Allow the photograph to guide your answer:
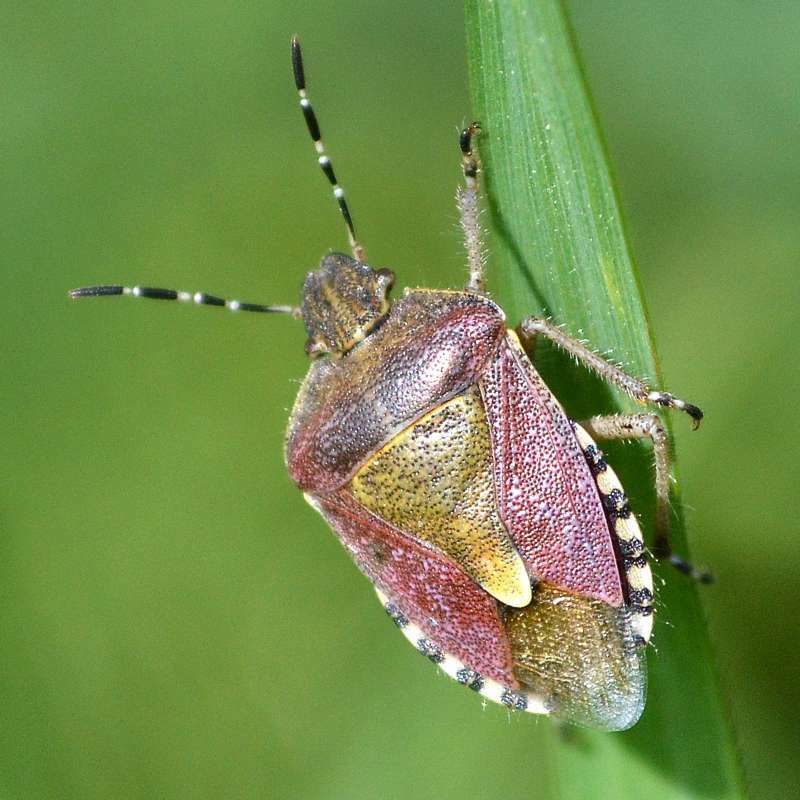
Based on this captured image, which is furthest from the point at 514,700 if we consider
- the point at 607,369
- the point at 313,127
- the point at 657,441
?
the point at 313,127

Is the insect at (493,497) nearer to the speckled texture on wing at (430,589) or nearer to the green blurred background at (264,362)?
→ the speckled texture on wing at (430,589)

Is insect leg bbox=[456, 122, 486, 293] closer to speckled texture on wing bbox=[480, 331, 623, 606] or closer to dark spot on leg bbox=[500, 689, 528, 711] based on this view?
speckled texture on wing bbox=[480, 331, 623, 606]

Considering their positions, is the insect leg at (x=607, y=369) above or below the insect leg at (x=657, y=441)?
above

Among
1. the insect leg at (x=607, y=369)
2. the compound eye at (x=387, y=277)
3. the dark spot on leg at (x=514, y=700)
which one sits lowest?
the dark spot on leg at (x=514, y=700)

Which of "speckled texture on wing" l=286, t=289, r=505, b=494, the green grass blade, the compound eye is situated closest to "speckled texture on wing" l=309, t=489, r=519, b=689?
"speckled texture on wing" l=286, t=289, r=505, b=494

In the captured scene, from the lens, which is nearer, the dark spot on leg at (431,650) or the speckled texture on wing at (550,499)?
the speckled texture on wing at (550,499)

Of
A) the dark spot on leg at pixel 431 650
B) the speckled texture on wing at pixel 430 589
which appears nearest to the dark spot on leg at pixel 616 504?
the speckled texture on wing at pixel 430 589
